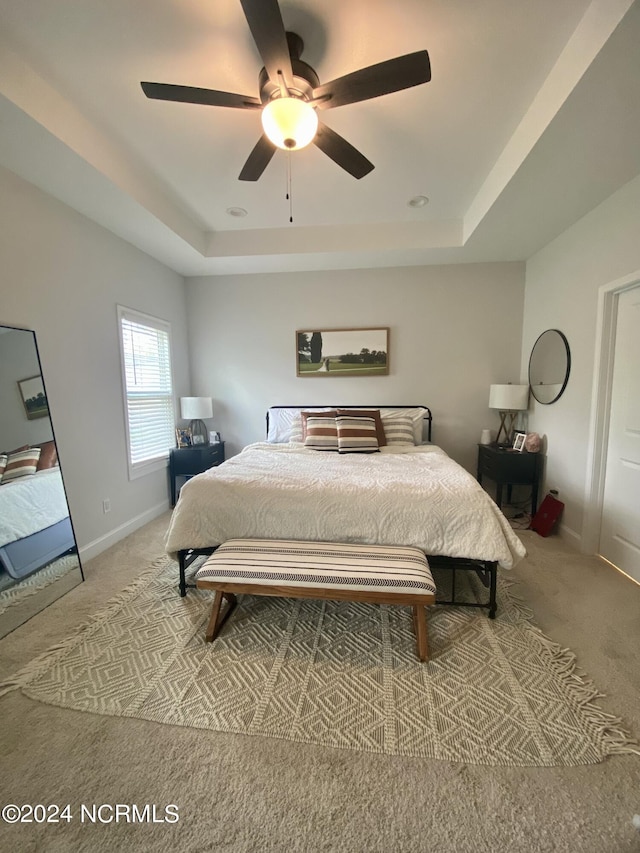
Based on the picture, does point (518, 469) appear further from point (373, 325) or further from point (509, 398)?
point (373, 325)

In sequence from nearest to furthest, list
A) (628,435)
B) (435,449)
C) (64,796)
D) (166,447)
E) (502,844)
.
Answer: (502,844) < (64,796) < (628,435) < (435,449) < (166,447)

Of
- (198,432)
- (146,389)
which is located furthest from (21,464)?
(198,432)

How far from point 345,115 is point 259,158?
589 mm

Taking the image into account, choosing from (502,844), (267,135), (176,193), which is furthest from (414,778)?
(176,193)

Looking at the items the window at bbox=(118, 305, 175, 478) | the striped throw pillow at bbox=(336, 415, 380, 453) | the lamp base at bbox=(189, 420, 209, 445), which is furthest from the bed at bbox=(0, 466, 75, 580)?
the striped throw pillow at bbox=(336, 415, 380, 453)

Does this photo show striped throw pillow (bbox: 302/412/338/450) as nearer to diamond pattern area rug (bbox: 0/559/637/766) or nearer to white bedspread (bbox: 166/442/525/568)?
white bedspread (bbox: 166/442/525/568)

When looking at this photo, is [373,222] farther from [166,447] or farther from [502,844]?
[502,844]

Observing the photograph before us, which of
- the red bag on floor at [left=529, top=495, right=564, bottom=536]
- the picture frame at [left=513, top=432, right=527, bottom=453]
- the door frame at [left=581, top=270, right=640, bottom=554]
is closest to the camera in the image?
the door frame at [left=581, top=270, right=640, bottom=554]

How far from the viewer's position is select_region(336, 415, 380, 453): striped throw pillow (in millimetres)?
3051

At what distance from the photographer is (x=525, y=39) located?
1495 mm

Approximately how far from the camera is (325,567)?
1628 millimetres

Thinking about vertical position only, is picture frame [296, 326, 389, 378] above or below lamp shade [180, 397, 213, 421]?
above

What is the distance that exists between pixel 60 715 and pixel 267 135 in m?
2.75

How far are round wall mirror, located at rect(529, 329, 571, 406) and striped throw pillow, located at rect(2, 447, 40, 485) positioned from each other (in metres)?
4.10
